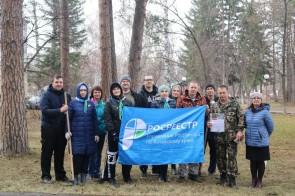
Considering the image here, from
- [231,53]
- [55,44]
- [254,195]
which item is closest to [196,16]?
[231,53]

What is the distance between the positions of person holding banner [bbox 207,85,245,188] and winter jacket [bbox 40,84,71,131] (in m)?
2.89

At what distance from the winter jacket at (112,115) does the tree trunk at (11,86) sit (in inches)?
140

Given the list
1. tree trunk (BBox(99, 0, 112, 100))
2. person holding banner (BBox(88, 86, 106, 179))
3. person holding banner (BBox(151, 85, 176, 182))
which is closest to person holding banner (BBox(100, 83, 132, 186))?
person holding banner (BBox(88, 86, 106, 179))

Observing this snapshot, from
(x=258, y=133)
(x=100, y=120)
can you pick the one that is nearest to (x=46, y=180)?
(x=100, y=120)

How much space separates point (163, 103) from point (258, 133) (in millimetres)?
1958

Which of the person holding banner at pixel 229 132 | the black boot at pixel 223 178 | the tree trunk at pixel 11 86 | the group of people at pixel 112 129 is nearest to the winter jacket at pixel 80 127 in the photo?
the group of people at pixel 112 129

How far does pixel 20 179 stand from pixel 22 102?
2.70 meters

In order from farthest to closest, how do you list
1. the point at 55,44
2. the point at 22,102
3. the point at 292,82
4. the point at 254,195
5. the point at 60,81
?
1. the point at 292,82
2. the point at 55,44
3. the point at 22,102
4. the point at 60,81
5. the point at 254,195

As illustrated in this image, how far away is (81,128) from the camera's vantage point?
22.4ft

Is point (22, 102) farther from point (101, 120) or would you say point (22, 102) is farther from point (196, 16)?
point (196, 16)

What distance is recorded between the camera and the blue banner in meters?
7.10

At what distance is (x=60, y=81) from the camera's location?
704 cm

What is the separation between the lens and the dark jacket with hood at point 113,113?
267 inches

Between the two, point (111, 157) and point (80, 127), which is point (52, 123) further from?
point (111, 157)
